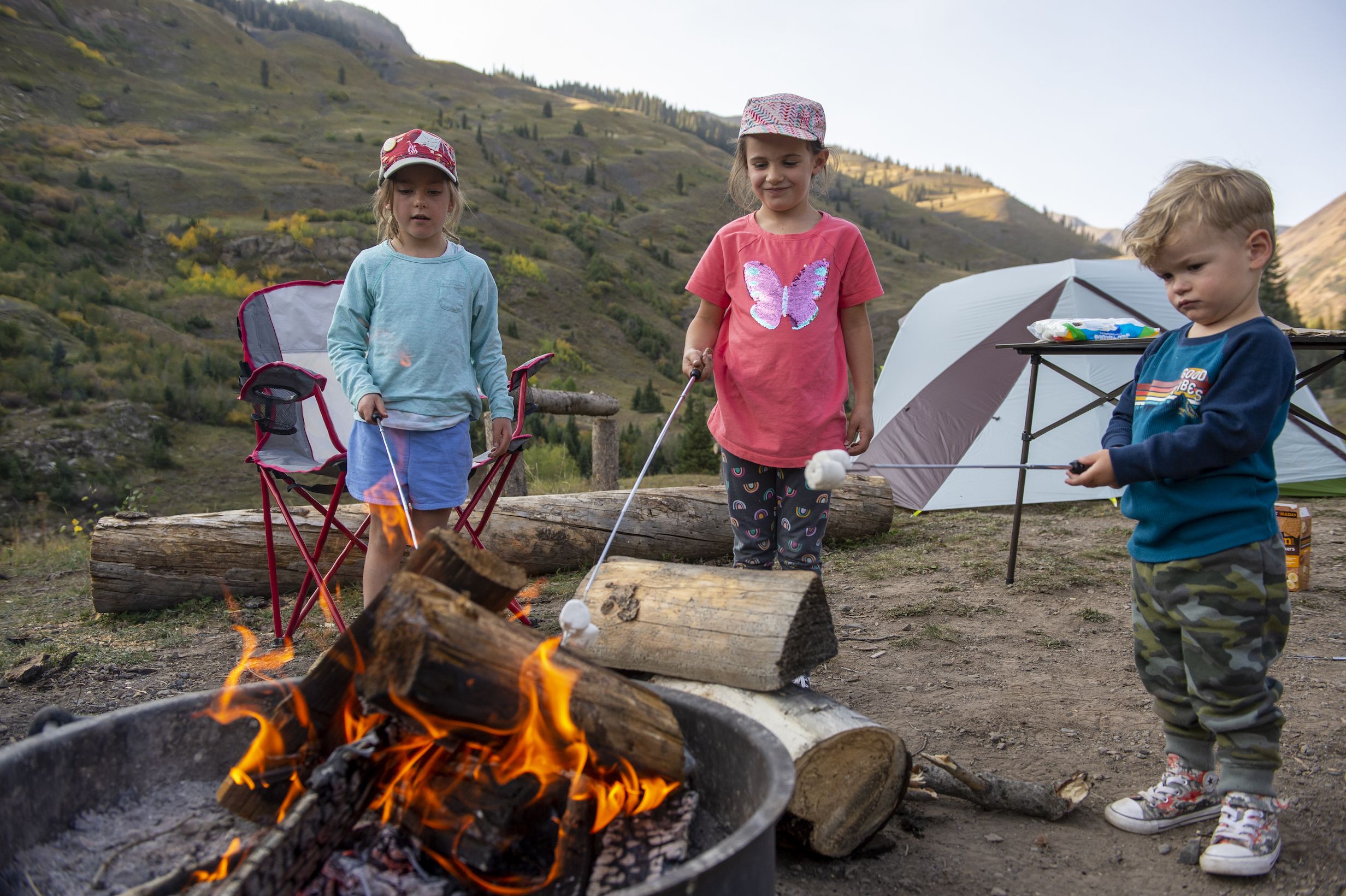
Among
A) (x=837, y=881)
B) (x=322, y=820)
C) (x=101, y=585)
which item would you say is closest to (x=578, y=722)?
(x=322, y=820)

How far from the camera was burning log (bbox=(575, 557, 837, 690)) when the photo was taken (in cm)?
187

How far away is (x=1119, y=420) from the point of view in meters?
2.02

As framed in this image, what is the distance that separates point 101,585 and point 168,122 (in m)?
40.7

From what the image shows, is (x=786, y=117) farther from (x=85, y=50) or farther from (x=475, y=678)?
(x=85, y=50)

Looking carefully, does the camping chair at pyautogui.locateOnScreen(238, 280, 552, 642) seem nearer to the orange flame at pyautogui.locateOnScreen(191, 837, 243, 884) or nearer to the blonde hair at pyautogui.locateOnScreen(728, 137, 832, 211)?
the blonde hair at pyautogui.locateOnScreen(728, 137, 832, 211)

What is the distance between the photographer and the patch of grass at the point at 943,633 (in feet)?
10.8

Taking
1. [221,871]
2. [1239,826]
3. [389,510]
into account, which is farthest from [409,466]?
[1239,826]

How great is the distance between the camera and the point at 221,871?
1.18m

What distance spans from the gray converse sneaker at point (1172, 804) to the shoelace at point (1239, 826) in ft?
0.55

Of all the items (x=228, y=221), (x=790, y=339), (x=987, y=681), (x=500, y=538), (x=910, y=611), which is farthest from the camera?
(x=228, y=221)

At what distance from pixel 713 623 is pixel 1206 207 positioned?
54.5 inches

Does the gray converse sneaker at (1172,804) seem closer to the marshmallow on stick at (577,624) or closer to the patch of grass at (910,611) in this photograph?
the marshmallow on stick at (577,624)

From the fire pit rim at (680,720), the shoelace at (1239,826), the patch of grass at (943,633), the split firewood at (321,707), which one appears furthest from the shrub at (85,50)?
the shoelace at (1239,826)

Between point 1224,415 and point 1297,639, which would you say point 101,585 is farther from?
point 1297,639
